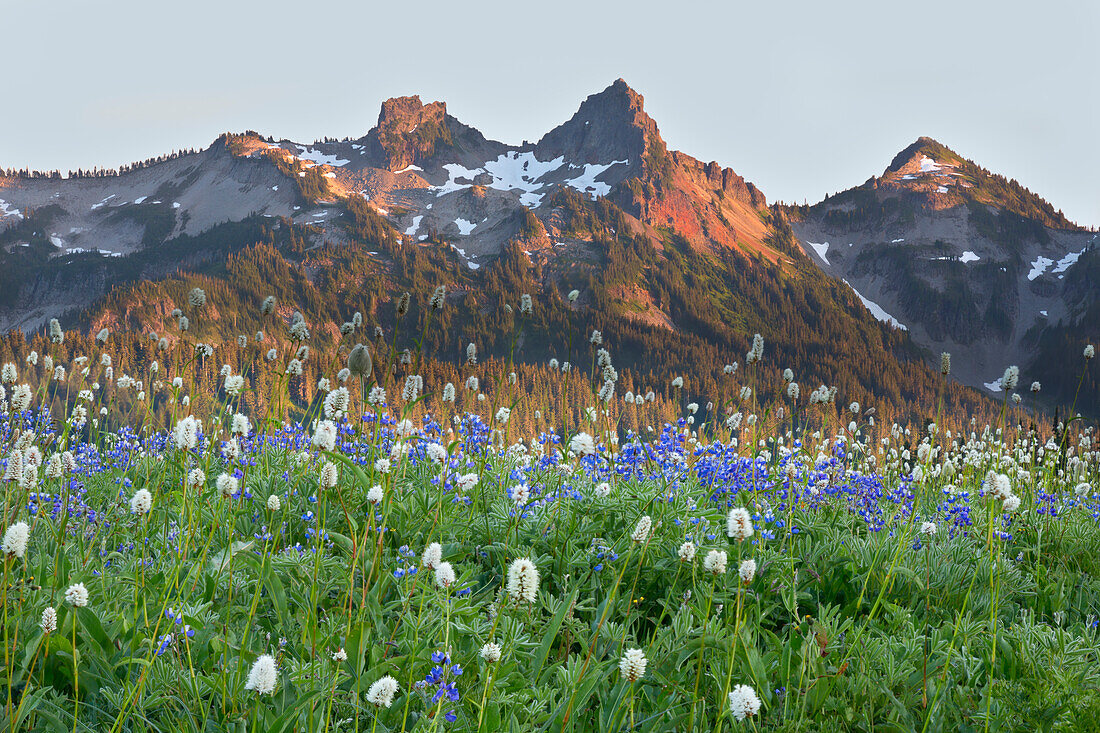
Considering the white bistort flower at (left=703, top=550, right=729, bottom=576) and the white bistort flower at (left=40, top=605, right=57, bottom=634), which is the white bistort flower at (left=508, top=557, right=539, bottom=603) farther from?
the white bistort flower at (left=40, top=605, right=57, bottom=634)

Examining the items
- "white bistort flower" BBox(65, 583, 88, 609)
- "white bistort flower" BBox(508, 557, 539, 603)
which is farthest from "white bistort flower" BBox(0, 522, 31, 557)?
"white bistort flower" BBox(508, 557, 539, 603)

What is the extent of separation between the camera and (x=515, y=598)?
1.92 m

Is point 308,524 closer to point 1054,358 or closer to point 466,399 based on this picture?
point 466,399

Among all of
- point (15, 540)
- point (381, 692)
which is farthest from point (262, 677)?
point (15, 540)

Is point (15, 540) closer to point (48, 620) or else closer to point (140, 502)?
point (48, 620)

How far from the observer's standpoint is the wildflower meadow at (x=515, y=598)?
2.46 metres

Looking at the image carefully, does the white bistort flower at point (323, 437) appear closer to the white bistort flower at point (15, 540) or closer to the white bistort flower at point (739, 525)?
the white bistort flower at point (15, 540)

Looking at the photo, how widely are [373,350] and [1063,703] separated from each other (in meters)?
3.95

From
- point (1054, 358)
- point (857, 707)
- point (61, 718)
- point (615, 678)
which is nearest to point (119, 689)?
point (61, 718)

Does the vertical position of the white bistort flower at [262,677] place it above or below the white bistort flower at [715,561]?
below

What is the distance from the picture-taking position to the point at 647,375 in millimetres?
151750

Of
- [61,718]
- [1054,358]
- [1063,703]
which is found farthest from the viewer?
[1054,358]

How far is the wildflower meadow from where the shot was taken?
246 cm

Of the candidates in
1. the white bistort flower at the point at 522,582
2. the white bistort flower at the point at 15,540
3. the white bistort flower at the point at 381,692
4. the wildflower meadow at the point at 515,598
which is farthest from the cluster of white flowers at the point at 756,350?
the white bistort flower at the point at 15,540
